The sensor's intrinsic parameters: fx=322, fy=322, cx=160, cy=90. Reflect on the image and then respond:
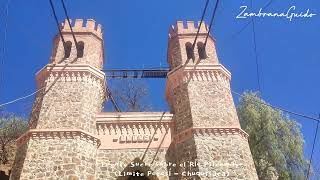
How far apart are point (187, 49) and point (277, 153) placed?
804 centimetres

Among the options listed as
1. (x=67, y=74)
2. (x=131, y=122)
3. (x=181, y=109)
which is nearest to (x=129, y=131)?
(x=131, y=122)

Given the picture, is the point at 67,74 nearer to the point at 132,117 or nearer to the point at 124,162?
the point at 132,117

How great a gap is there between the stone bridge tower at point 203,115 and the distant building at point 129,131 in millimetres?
42

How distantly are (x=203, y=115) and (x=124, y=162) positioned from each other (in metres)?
4.12

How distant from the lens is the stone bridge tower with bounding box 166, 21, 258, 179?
1310 centimetres

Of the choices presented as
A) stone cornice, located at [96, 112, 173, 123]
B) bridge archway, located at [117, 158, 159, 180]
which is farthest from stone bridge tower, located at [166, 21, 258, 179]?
bridge archway, located at [117, 158, 159, 180]

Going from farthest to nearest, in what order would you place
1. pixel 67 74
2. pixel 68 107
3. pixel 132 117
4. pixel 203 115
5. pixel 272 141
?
pixel 272 141 → pixel 67 74 → pixel 132 117 → pixel 203 115 → pixel 68 107

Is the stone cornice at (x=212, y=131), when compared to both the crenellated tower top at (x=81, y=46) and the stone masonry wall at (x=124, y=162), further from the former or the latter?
the crenellated tower top at (x=81, y=46)

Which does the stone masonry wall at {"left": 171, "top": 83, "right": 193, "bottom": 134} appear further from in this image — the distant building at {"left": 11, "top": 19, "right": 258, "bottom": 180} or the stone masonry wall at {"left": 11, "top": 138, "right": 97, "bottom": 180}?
the stone masonry wall at {"left": 11, "top": 138, "right": 97, "bottom": 180}

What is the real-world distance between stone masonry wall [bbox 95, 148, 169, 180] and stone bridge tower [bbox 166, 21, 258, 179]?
0.62 m

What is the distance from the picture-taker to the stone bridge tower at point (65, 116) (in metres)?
12.6

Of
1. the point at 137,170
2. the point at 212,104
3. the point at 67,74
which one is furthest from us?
the point at 67,74

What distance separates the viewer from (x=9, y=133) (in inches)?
900

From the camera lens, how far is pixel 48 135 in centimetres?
1338
